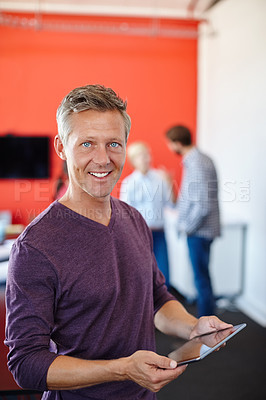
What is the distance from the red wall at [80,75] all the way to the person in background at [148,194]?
703mm

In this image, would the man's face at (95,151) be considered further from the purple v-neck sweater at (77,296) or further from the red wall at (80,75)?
the red wall at (80,75)

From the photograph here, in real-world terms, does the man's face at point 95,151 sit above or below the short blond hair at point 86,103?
below

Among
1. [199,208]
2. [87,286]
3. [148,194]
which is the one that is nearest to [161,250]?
[148,194]

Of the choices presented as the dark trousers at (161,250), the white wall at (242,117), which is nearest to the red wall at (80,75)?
the white wall at (242,117)

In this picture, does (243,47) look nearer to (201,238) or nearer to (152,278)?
(201,238)

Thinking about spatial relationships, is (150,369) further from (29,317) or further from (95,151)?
(95,151)

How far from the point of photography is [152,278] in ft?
3.54

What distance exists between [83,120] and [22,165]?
3319 millimetres

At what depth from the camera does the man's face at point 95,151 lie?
0.85m

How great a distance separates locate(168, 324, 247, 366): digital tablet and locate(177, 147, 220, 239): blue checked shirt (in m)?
1.80

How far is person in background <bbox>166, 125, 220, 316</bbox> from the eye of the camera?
276cm

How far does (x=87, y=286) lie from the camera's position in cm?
85

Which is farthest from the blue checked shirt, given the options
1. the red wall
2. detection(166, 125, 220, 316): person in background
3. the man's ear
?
the man's ear

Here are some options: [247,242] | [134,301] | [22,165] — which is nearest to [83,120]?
[134,301]
